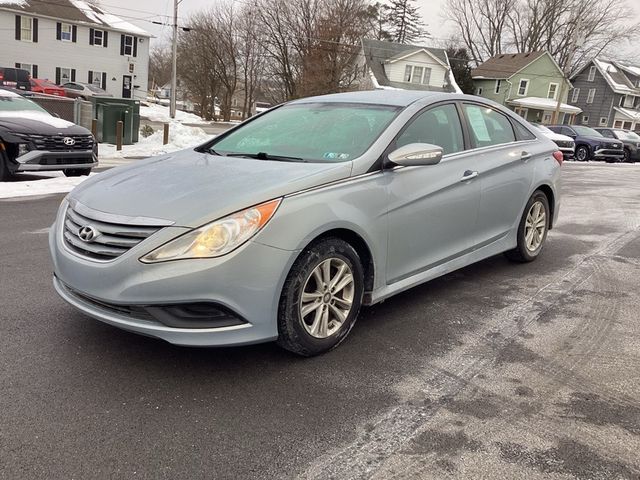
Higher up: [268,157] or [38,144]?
[268,157]

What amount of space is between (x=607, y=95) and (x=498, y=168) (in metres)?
58.7

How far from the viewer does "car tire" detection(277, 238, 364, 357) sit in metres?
3.10

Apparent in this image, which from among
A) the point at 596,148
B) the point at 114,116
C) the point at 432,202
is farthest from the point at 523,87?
the point at 432,202

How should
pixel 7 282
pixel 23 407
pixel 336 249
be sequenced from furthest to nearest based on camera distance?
pixel 7 282
pixel 336 249
pixel 23 407

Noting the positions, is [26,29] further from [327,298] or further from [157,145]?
[327,298]

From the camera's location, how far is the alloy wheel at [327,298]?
10.6 feet

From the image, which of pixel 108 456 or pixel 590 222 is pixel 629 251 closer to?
pixel 590 222

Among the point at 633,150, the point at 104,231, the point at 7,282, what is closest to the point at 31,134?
the point at 7,282

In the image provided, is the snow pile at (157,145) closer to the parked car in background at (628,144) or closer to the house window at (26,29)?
the parked car in background at (628,144)

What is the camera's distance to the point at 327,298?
332 centimetres

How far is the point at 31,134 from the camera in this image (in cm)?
919

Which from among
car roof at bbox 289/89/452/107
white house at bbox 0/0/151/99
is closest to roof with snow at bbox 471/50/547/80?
white house at bbox 0/0/151/99

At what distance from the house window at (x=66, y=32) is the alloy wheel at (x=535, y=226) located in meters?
42.4

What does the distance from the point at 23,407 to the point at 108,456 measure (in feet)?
2.09
